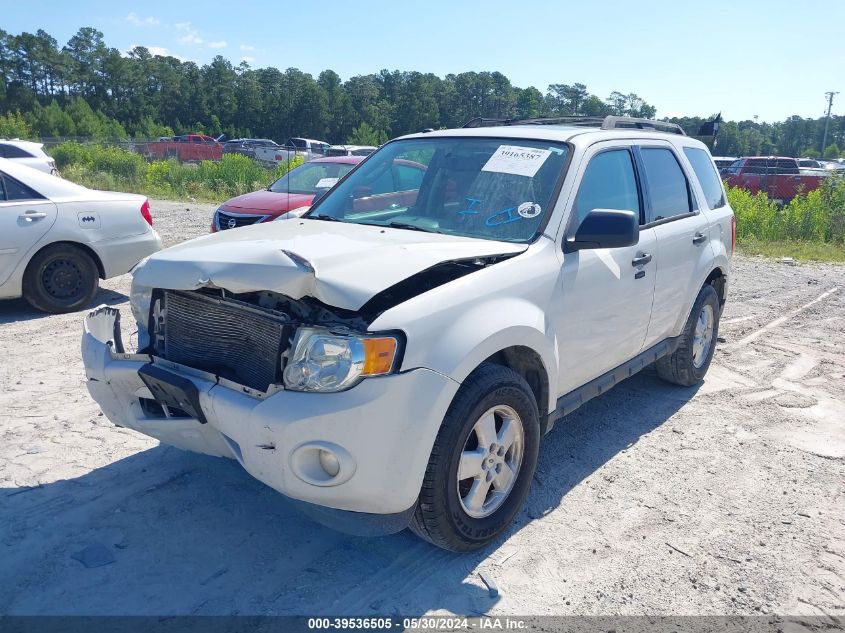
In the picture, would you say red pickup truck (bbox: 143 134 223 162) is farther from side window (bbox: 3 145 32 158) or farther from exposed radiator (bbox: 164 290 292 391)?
exposed radiator (bbox: 164 290 292 391)

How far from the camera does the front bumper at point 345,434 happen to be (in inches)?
103

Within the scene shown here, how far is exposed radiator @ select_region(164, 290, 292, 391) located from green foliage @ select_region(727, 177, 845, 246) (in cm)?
1378

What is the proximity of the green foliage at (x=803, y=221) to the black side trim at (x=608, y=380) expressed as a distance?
11.0 metres

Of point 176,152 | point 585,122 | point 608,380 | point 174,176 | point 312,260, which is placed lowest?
point 608,380

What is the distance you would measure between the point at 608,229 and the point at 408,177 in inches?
57.3

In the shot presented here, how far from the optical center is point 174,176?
79.0 ft

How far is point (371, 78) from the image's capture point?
77.7m

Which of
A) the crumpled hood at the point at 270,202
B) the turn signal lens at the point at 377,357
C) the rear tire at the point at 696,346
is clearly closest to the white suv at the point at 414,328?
the turn signal lens at the point at 377,357

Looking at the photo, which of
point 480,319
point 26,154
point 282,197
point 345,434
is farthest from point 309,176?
point 26,154

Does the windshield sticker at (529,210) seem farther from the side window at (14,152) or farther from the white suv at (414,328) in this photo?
the side window at (14,152)

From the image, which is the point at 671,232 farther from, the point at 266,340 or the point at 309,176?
the point at 309,176

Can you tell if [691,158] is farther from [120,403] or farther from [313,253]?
[120,403]

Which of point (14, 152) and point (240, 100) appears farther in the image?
point (240, 100)

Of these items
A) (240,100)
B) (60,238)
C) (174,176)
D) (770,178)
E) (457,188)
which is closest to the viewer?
(457,188)
